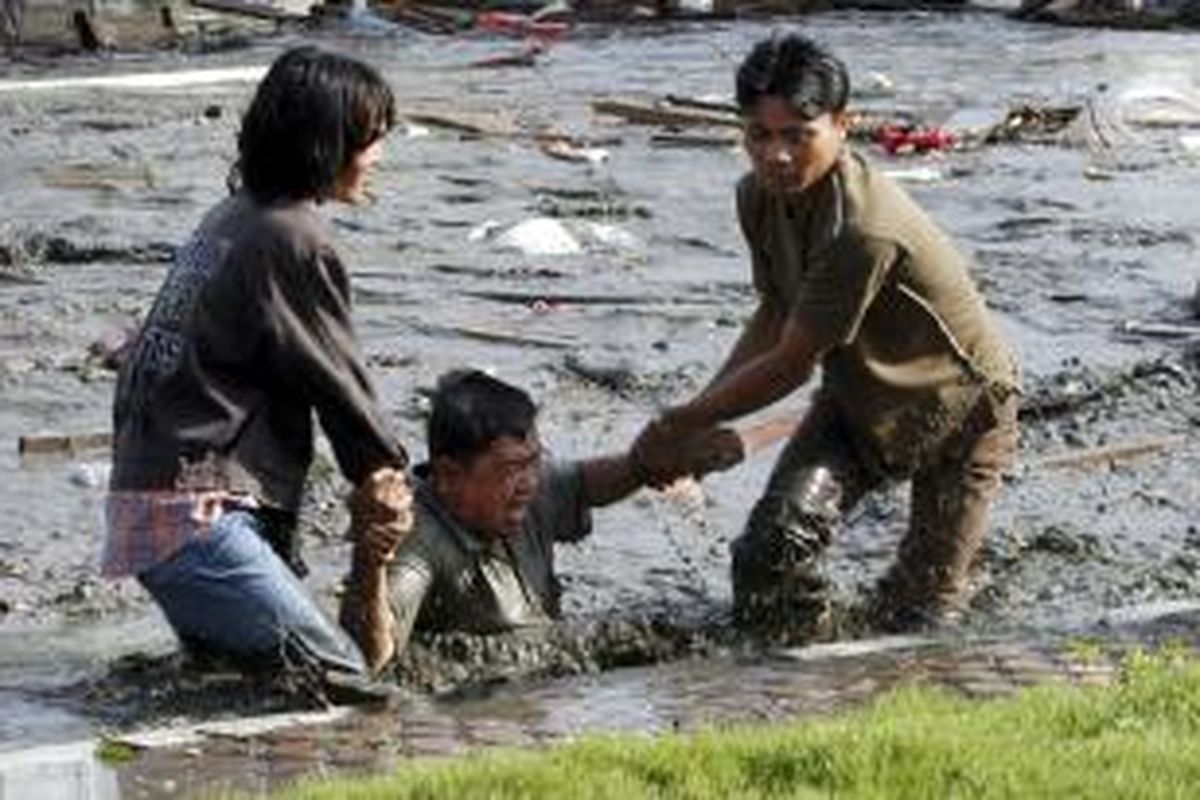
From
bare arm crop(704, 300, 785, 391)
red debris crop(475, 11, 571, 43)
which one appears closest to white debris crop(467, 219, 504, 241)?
bare arm crop(704, 300, 785, 391)

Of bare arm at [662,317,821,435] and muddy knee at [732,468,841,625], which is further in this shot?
muddy knee at [732,468,841,625]

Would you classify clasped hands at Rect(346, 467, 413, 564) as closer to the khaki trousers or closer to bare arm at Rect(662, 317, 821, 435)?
bare arm at Rect(662, 317, 821, 435)

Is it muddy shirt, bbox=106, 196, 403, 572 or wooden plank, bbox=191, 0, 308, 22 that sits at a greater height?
muddy shirt, bbox=106, 196, 403, 572

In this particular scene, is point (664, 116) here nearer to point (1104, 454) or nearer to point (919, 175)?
point (919, 175)

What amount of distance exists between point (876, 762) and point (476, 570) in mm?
2195

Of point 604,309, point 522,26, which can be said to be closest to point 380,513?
point 604,309

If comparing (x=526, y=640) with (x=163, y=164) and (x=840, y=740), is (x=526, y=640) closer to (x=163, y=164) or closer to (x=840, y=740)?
(x=840, y=740)

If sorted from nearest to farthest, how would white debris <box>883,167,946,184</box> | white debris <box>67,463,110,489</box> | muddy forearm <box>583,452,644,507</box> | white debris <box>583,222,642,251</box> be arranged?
muddy forearm <box>583,452,644,507</box> → white debris <box>67,463,110,489</box> → white debris <box>583,222,642,251</box> → white debris <box>883,167,946,184</box>

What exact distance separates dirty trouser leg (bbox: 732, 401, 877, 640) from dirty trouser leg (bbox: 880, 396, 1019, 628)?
0.21m

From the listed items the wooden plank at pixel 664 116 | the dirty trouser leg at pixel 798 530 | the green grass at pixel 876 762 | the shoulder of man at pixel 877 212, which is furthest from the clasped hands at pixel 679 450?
the wooden plank at pixel 664 116

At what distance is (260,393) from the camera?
23.0ft

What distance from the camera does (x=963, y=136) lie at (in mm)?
23578

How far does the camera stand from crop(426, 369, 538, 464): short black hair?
7562 mm

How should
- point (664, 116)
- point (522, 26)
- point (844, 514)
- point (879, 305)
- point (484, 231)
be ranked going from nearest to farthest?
point (879, 305), point (844, 514), point (484, 231), point (664, 116), point (522, 26)
